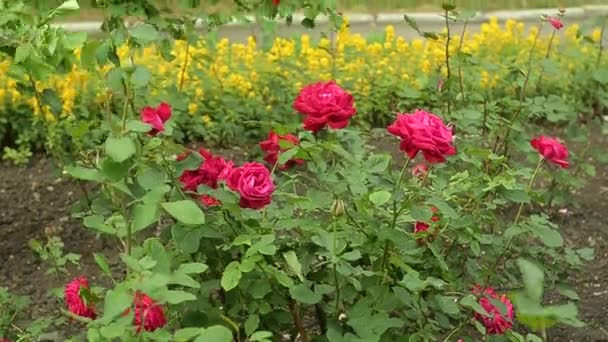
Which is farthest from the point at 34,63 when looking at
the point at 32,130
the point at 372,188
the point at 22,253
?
the point at 32,130

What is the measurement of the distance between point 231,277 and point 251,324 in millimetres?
160

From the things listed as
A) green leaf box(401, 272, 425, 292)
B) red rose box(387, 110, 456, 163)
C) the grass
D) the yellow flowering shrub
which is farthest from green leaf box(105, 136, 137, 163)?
the grass

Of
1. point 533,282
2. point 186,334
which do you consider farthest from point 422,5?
point 533,282

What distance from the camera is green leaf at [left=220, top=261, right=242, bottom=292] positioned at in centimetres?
225

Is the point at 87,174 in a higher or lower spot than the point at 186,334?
higher

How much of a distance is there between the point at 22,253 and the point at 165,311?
1933 millimetres

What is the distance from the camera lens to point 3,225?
452 centimetres

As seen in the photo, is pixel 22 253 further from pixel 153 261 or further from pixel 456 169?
pixel 153 261

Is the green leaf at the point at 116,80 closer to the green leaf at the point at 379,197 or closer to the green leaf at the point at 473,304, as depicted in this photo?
the green leaf at the point at 379,197

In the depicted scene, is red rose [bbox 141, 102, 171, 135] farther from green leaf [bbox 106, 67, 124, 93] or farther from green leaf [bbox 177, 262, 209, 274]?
green leaf [bbox 177, 262, 209, 274]

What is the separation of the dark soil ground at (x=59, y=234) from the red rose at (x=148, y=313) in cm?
121

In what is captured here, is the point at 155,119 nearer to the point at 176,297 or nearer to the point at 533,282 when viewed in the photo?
the point at 176,297

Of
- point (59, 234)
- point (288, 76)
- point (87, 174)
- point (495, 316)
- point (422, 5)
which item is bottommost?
point (422, 5)

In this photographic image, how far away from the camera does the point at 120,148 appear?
2.09 meters
